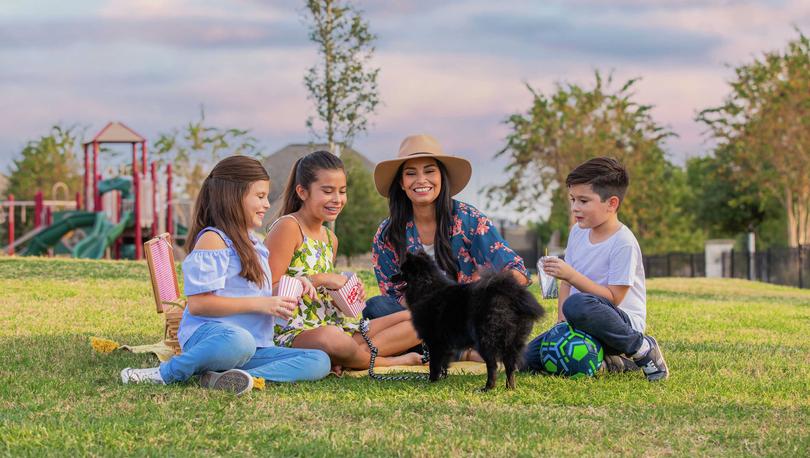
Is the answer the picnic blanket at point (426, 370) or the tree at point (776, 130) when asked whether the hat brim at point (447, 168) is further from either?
the tree at point (776, 130)

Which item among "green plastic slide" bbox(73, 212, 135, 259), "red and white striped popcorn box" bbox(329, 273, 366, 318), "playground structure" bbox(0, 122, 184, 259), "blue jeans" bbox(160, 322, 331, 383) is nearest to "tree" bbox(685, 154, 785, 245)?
"playground structure" bbox(0, 122, 184, 259)

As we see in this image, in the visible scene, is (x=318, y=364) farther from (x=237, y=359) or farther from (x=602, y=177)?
(x=602, y=177)

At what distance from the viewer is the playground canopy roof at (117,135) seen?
1064 inches

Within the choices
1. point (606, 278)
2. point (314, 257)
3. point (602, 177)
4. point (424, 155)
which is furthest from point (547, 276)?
point (314, 257)

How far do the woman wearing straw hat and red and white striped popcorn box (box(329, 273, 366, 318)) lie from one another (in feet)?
1.26

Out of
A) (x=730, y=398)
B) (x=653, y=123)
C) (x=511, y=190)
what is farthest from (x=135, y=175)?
(x=730, y=398)

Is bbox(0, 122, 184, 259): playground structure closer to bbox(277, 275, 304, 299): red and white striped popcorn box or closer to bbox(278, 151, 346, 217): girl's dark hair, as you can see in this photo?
bbox(278, 151, 346, 217): girl's dark hair

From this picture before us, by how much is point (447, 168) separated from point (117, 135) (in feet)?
75.3

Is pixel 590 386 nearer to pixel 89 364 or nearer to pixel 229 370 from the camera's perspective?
pixel 229 370

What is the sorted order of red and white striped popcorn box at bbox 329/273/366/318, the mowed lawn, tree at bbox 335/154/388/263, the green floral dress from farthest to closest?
tree at bbox 335/154/388/263 → the green floral dress → red and white striped popcorn box at bbox 329/273/366/318 → the mowed lawn

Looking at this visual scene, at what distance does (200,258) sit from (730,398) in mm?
2890

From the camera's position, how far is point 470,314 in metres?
4.94

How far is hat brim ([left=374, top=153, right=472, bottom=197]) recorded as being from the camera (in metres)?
5.98

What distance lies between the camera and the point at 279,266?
18.5 feet
